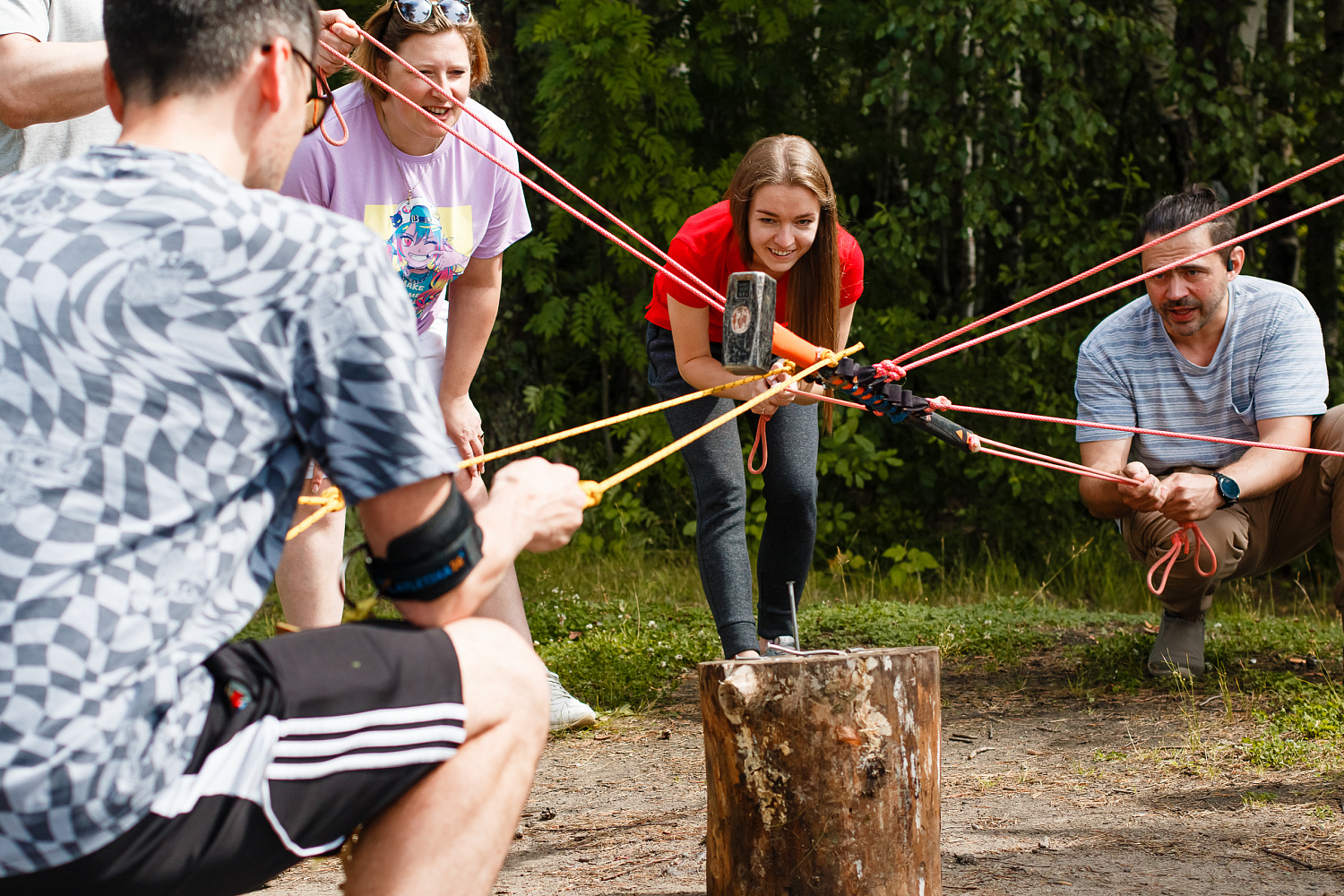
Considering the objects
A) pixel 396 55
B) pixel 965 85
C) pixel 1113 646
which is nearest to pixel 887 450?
pixel 965 85

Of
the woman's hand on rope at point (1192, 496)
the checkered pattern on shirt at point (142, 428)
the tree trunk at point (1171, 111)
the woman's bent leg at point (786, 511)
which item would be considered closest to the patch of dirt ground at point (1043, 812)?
the woman's bent leg at point (786, 511)

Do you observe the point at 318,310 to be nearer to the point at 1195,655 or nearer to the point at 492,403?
the point at 1195,655

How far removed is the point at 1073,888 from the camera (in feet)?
7.63

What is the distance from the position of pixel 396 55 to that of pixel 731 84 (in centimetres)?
465

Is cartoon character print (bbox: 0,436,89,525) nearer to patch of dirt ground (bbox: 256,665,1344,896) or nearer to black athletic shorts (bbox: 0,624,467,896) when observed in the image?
black athletic shorts (bbox: 0,624,467,896)

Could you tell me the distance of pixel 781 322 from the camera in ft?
11.5

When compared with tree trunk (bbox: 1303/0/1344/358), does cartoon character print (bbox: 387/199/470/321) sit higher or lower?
lower

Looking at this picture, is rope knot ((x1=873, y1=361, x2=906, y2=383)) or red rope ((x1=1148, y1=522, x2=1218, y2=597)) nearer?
rope knot ((x1=873, y1=361, x2=906, y2=383))

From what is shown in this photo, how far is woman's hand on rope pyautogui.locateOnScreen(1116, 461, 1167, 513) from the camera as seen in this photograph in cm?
342

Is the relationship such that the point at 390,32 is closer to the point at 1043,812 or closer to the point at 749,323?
the point at 749,323

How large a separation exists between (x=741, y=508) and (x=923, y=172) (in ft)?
15.8

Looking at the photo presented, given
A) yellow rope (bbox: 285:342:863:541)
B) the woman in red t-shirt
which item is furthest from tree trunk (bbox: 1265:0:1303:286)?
yellow rope (bbox: 285:342:863:541)

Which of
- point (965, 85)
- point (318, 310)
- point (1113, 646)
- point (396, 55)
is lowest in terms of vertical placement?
point (1113, 646)

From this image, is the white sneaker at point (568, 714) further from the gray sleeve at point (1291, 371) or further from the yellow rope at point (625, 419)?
the gray sleeve at point (1291, 371)
